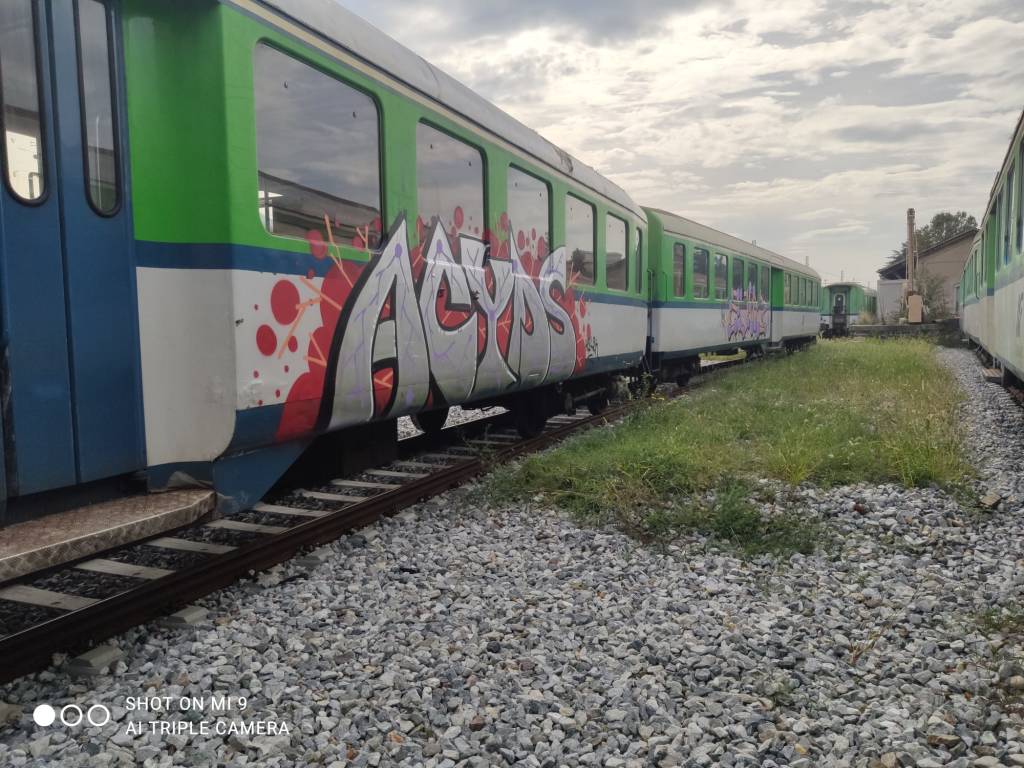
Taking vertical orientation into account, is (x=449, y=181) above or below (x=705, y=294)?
above

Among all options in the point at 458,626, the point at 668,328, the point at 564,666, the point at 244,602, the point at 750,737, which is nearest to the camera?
the point at 750,737

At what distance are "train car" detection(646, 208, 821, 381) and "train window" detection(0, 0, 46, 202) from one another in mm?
9257

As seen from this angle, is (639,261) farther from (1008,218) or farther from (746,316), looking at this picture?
(746,316)

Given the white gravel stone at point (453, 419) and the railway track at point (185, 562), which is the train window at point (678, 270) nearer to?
the white gravel stone at point (453, 419)

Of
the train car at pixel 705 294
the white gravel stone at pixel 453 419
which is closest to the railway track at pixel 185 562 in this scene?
the white gravel stone at pixel 453 419

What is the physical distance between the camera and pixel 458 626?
3480 millimetres

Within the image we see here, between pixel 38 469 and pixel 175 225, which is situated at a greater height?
pixel 175 225

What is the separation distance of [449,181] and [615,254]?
433 cm

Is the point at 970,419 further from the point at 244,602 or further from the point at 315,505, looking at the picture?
the point at 244,602

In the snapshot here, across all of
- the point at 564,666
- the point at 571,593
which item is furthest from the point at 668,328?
the point at 564,666

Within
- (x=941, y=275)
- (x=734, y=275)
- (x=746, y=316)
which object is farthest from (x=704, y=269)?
(x=941, y=275)

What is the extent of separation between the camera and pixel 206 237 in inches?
142

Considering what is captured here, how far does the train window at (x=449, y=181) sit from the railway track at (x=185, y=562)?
6.45ft

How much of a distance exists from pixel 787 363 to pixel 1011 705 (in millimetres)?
15072
